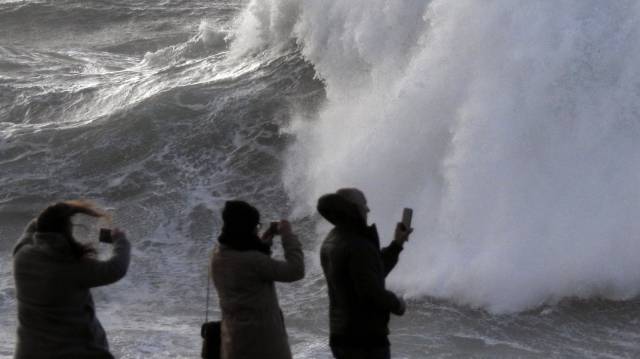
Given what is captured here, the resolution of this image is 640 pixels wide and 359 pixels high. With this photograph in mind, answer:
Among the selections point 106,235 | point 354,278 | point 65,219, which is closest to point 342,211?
point 354,278

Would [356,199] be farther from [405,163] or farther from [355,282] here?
[405,163]

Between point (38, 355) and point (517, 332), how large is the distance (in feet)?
17.2

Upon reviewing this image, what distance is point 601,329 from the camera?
9344 millimetres

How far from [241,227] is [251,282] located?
235 millimetres

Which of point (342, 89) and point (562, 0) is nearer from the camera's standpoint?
point (562, 0)

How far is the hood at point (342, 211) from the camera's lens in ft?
16.1

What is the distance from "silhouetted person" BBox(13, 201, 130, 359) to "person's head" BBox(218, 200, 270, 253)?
1.41 ft

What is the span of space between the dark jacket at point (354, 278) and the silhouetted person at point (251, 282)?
0.17 meters

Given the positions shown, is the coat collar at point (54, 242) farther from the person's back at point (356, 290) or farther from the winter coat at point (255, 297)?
the person's back at point (356, 290)

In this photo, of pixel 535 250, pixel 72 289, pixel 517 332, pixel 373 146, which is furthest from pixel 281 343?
pixel 373 146

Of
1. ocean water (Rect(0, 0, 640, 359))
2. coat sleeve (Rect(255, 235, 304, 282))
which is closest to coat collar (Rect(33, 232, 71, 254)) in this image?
coat sleeve (Rect(255, 235, 304, 282))

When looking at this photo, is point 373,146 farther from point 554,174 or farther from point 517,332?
point 517,332

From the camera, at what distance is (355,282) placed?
4852mm

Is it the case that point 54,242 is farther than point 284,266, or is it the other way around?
point 284,266
